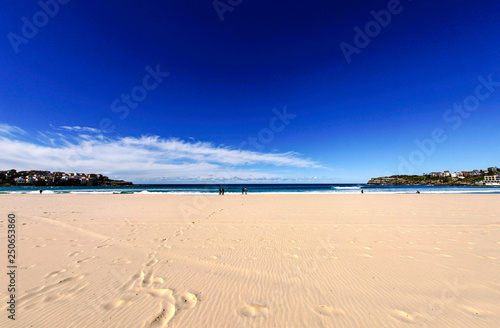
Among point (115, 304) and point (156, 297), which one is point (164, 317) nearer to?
point (156, 297)

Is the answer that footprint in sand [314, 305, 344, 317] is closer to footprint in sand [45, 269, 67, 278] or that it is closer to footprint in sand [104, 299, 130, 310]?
footprint in sand [104, 299, 130, 310]

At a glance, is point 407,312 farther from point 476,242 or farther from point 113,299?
point 476,242

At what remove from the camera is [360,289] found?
3809 millimetres

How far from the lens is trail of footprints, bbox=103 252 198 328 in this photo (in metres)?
2.94

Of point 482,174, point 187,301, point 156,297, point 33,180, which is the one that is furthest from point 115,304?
point 482,174

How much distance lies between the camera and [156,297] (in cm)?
348

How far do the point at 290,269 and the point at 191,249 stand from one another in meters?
3.33

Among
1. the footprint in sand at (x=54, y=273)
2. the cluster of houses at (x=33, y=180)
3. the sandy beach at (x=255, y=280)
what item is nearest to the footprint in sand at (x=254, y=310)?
the sandy beach at (x=255, y=280)

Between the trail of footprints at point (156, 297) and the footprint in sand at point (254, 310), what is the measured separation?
3.02 feet

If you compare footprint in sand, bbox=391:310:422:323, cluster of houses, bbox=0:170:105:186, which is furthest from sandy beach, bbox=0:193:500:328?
cluster of houses, bbox=0:170:105:186

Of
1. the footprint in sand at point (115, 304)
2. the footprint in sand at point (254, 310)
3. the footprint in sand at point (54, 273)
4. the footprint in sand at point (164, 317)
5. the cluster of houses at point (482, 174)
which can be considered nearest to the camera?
the footprint in sand at point (164, 317)

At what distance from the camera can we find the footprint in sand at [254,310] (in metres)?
3.08

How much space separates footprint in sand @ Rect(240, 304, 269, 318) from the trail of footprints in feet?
3.02

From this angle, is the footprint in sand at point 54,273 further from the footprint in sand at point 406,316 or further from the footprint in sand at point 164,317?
the footprint in sand at point 406,316
